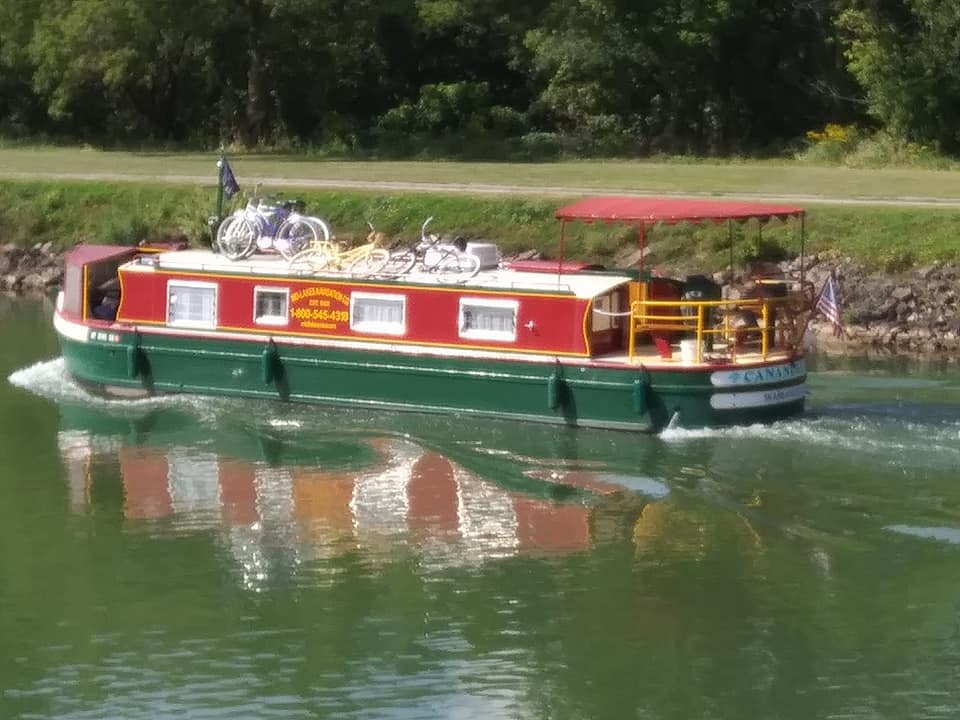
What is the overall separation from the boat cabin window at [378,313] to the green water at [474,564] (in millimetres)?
1239

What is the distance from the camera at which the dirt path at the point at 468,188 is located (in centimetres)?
3719

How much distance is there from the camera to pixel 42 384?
29234 millimetres

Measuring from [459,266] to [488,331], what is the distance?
4.72 ft

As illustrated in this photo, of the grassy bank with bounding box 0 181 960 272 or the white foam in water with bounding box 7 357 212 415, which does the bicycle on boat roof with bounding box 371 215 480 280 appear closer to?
the white foam in water with bounding box 7 357 212 415

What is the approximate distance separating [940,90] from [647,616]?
111 feet

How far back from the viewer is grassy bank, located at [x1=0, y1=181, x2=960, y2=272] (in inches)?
1344

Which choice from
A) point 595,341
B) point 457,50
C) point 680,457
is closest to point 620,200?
point 595,341

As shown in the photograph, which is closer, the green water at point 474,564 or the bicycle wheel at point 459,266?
the green water at point 474,564

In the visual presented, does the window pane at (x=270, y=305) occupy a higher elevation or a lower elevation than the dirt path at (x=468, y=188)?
lower

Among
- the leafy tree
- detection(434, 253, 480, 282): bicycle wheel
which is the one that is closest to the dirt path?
the leafy tree

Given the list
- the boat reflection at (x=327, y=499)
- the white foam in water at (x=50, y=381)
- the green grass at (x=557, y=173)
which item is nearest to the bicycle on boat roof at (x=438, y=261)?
the boat reflection at (x=327, y=499)

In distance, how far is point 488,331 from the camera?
2559 centimetres

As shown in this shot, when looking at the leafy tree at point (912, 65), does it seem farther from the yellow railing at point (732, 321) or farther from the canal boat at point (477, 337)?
the yellow railing at point (732, 321)

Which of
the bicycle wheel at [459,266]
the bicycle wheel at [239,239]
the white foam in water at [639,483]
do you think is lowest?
the white foam in water at [639,483]
